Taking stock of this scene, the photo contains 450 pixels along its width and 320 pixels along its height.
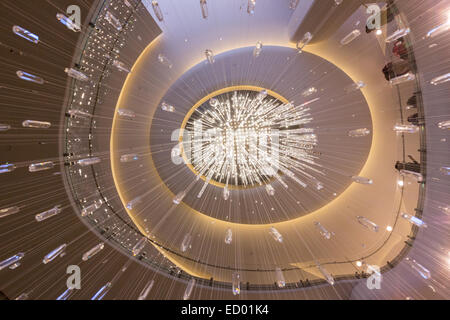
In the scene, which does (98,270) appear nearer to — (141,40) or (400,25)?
(141,40)

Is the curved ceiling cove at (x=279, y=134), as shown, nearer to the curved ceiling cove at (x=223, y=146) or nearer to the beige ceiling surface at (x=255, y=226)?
the curved ceiling cove at (x=223, y=146)

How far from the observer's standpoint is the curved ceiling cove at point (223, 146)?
359 cm

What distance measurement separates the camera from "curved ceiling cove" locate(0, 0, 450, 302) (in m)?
3.59

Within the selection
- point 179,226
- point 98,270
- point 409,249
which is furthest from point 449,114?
point 98,270

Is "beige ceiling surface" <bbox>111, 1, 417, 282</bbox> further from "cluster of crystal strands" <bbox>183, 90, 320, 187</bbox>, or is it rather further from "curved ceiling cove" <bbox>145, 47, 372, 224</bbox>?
"cluster of crystal strands" <bbox>183, 90, 320, 187</bbox>

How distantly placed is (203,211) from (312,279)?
3.22 meters

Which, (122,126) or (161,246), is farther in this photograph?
(161,246)

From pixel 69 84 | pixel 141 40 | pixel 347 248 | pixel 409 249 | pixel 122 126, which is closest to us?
pixel 69 84

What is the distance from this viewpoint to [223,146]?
4168 millimetres

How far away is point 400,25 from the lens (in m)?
3.37

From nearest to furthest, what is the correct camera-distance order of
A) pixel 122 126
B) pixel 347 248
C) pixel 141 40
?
pixel 141 40 < pixel 122 126 < pixel 347 248

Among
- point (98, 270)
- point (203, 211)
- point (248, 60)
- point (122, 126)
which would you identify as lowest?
point (98, 270)

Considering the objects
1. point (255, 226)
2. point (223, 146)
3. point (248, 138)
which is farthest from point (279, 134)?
point (255, 226)

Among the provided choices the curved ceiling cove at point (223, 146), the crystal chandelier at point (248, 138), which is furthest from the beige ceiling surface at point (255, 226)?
the crystal chandelier at point (248, 138)
